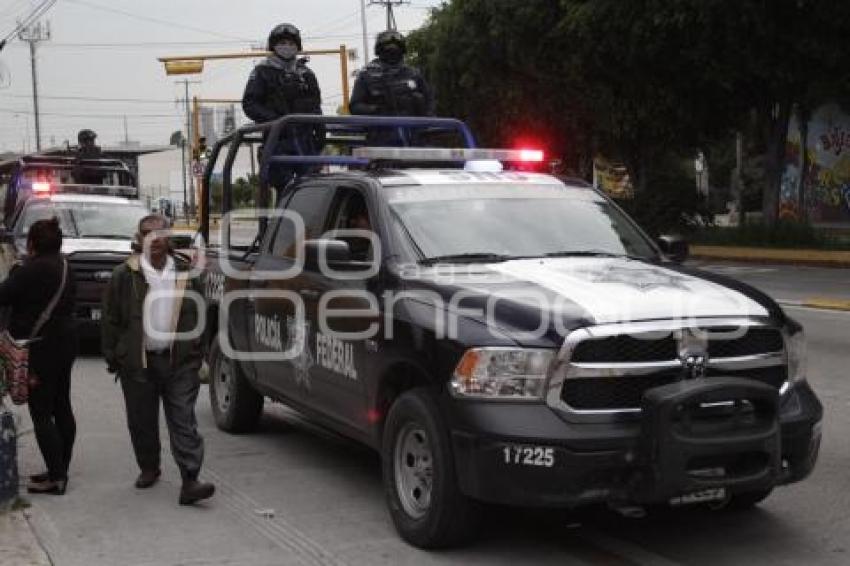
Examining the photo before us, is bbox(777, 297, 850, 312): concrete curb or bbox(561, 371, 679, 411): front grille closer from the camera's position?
bbox(561, 371, 679, 411): front grille

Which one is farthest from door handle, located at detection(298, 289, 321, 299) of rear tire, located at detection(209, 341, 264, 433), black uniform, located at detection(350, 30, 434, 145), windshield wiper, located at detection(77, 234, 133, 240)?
windshield wiper, located at detection(77, 234, 133, 240)

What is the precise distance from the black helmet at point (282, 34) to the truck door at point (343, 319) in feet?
11.1

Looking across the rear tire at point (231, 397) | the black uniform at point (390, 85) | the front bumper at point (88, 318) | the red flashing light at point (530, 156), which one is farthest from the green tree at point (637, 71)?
the rear tire at point (231, 397)

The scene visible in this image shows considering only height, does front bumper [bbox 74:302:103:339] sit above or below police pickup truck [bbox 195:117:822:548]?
below

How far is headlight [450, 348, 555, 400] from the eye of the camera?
4707 millimetres

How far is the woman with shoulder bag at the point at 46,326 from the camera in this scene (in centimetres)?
644

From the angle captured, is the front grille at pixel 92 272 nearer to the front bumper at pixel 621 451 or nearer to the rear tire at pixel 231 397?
the rear tire at pixel 231 397

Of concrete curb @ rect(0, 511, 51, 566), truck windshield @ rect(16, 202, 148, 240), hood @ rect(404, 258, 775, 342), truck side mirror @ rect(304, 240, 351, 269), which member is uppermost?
truck windshield @ rect(16, 202, 148, 240)

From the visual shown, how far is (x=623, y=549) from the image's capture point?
5.29 meters

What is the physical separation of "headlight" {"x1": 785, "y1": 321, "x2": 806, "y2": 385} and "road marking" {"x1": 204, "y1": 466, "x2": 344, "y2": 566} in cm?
232

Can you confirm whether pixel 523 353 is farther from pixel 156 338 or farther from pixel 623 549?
pixel 156 338

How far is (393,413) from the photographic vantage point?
17.6 feet

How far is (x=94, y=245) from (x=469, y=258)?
27.2 feet

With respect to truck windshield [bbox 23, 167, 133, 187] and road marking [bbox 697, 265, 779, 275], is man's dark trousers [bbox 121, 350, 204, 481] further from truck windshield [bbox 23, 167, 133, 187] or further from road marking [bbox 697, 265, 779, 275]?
road marking [bbox 697, 265, 779, 275]
